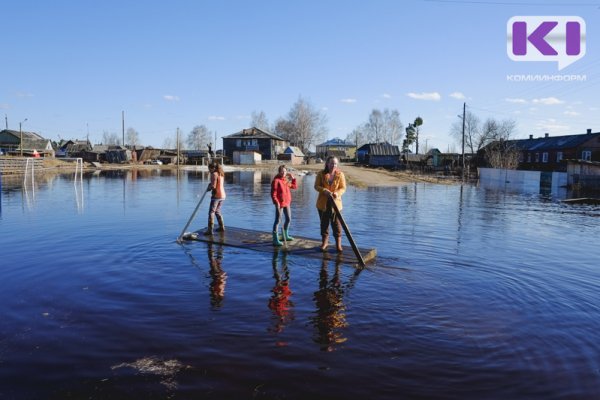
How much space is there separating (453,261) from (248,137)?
76.5 m

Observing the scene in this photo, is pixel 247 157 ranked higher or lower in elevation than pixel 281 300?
higher

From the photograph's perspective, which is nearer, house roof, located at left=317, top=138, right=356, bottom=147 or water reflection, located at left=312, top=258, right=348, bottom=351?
water reflection, located at left=312, top=258, right=348, bottom=351

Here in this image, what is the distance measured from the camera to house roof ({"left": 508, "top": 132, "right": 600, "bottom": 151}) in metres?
59.2

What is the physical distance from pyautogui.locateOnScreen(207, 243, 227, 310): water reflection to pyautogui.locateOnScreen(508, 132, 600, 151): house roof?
206 feet

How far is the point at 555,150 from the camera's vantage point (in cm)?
6375

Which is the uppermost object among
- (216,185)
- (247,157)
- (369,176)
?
(247,157)

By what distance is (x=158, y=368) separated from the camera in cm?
469

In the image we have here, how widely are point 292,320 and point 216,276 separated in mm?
2532

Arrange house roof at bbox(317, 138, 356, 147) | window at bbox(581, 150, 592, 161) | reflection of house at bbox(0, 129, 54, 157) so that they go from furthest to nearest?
house roof at bbox(317, 138, 356, 147)
reflection of house at bbox(0, 129, 54, 157)
window at bbox(581, 150, 592, 161)

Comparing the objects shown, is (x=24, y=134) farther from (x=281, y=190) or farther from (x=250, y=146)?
(x=281, y=190)

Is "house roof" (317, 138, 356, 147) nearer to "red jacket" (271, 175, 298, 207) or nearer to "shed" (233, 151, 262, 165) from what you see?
"shed" (233, 151, 262, 165)

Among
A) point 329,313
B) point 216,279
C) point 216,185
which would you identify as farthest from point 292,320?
point 216,185

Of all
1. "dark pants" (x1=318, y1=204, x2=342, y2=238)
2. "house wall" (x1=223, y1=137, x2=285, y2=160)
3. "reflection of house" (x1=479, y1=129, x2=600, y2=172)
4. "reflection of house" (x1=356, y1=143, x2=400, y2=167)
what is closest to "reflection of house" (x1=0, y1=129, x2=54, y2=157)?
"house wall" (x1=223, y1=137, x2=285, y2=160)

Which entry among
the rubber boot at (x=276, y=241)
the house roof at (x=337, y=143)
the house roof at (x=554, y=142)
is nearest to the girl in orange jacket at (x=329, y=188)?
the rubber boot at (x=276, y=241)
